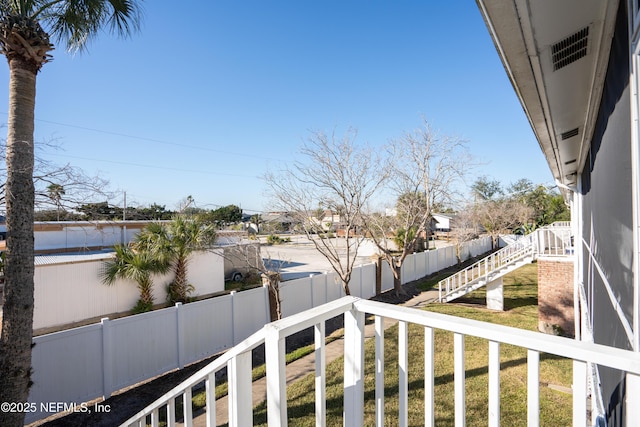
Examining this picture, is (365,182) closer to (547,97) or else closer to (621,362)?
(547,97)

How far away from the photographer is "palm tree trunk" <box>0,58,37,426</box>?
156 inches

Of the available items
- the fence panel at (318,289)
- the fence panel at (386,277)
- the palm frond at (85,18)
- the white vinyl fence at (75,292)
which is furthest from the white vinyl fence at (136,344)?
the fence panel at (386,277)

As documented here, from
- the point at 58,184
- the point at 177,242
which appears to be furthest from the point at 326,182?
the point at 58,184

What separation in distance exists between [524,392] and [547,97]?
178 inches

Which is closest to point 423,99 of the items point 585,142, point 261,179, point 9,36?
point 261,179

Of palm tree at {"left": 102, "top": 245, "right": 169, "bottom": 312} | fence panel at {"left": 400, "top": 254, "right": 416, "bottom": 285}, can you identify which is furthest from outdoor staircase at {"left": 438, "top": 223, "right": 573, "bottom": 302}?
palm tree at {"left": 102, "top": 245, "right": 169, "bottom": 312}

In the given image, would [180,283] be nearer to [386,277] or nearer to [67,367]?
[67,367]

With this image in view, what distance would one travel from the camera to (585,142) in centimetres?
399

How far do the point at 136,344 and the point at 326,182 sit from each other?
649 cm

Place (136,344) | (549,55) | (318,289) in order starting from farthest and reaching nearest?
1. (318,289)
2. (136,344)
3. (549,55)

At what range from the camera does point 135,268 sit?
863 centimetres

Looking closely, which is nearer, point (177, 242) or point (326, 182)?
point (177, 242)

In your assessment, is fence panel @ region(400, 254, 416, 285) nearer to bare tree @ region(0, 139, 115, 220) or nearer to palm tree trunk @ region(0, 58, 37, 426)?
bare tree @ region(0, 139, 115, 220)

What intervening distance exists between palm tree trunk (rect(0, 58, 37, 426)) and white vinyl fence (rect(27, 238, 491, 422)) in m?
0.88
